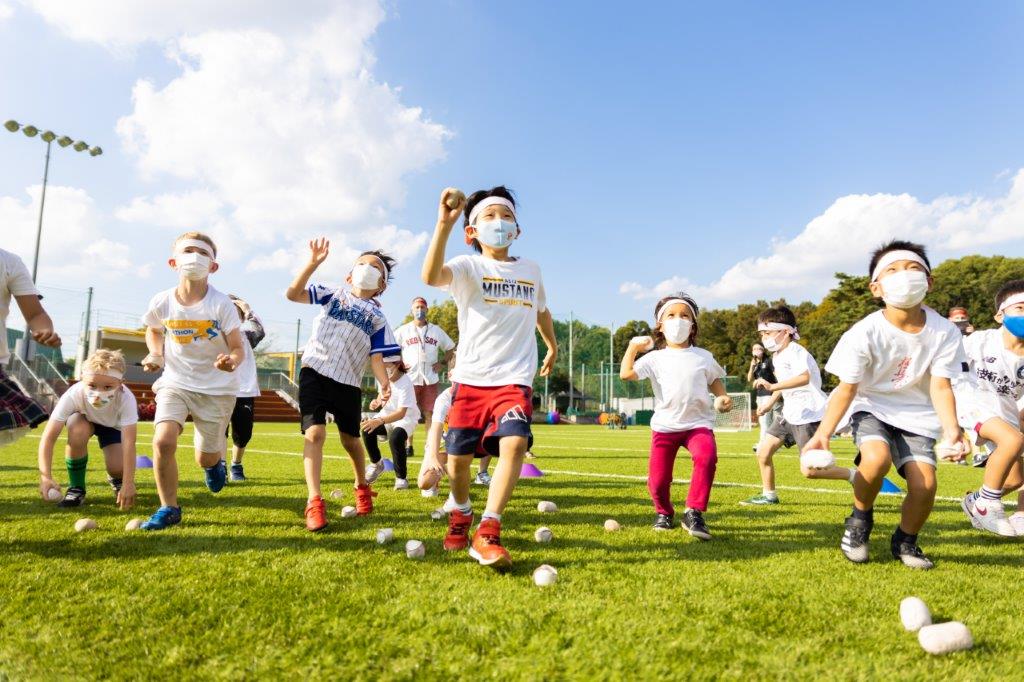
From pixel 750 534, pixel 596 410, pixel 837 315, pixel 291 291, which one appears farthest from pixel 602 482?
pixel 837 315

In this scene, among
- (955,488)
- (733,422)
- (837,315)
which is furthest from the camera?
(837,315)

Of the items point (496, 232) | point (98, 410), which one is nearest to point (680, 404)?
point (496, 232)

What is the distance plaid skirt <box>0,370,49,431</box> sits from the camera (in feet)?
12.1

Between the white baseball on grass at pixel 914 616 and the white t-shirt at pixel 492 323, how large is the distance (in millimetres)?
2071

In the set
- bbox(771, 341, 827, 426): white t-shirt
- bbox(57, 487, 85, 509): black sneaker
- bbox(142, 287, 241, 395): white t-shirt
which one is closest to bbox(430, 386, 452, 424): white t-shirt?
bbox(142, 287, 241, 395): white t-shirt

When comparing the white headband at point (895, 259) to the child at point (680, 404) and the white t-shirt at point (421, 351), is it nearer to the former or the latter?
the child at point (680, 404)

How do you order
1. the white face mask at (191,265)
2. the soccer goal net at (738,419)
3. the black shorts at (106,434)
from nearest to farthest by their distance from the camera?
1. the white face mask at (191,265)
2. the black shorts at (106,434)
3. the soccer goal net at (738,419)

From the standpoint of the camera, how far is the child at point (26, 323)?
11.8 ft

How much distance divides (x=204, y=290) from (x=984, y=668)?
4664mm

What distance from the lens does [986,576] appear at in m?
3.26

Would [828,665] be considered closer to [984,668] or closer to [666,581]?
[984,668]

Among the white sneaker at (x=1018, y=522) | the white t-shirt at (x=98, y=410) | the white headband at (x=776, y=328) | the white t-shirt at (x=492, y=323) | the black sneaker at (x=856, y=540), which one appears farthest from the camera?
the white headband at (x=776, y=328)

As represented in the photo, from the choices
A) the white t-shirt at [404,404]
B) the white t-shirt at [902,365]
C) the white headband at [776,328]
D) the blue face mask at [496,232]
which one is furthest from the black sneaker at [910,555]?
the white t-shirt at [404,404]

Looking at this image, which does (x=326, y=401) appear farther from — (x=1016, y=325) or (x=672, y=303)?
(x=1016, y=325)
